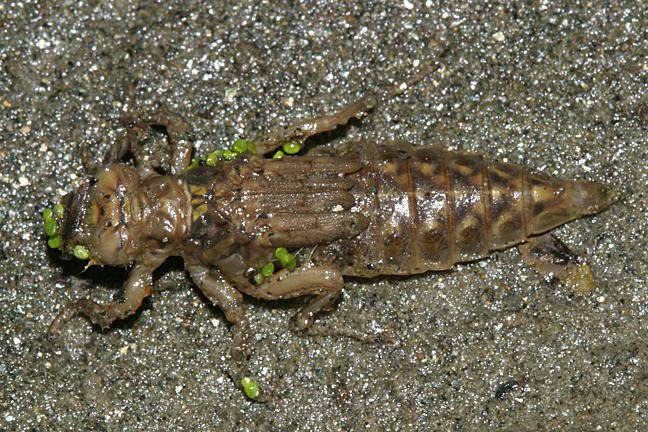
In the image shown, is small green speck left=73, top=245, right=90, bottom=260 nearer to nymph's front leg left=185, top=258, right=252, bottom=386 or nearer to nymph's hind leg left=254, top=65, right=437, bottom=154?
nymph's front leg left=185, top=258, right=252, bottom=386

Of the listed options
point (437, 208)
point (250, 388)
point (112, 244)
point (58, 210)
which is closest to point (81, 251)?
point (112, 244)

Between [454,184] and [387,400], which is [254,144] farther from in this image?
[387,400]

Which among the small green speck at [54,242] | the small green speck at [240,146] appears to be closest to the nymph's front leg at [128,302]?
the small green speck at [54,242]

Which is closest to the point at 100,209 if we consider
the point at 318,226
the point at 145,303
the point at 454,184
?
the point at 145,303

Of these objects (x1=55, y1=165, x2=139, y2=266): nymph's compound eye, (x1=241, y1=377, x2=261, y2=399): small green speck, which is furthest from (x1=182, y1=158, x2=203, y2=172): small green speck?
(x1=241, y1=377, x2=261, y2=399): small green speck

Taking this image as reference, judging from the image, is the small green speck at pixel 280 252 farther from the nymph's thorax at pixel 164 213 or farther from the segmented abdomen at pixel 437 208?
the nymph's thorax at pixel 164 213

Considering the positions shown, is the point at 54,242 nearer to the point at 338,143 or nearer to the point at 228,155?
the point at 228,155
